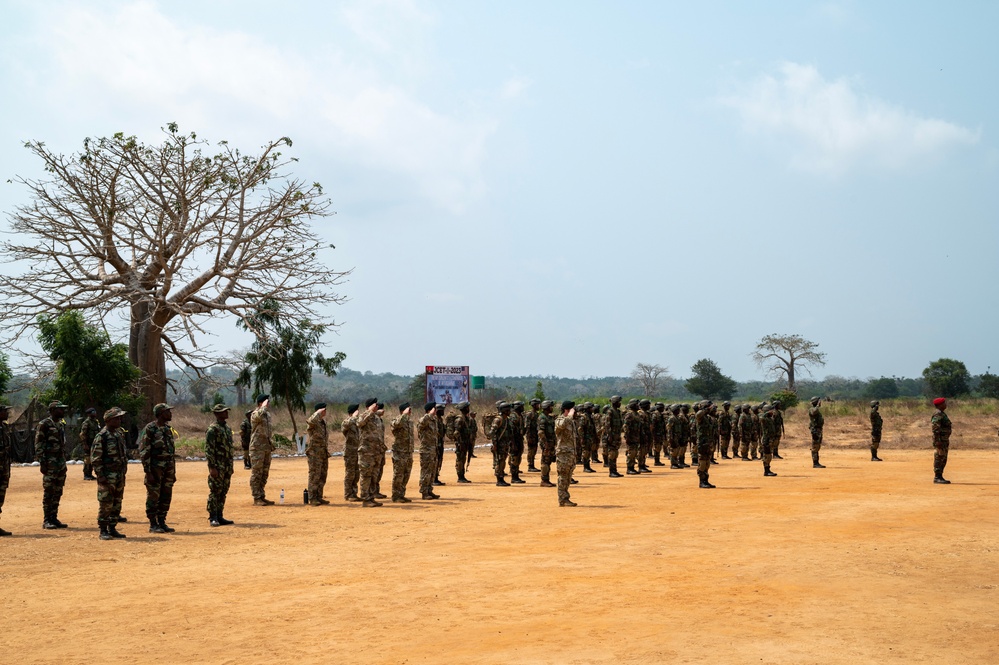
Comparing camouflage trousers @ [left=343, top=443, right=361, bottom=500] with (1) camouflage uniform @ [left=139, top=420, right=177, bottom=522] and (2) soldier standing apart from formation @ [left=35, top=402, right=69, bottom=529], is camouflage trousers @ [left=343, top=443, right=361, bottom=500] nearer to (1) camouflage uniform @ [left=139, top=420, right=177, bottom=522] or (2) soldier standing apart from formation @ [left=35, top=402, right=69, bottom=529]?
(1) camouflage uniform @ [left=139, top=420, right=177, bottom=522]

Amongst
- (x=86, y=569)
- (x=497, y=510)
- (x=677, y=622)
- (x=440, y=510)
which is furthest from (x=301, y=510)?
(x=677, y=622)

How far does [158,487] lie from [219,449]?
105cm

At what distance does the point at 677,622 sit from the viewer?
757 cm

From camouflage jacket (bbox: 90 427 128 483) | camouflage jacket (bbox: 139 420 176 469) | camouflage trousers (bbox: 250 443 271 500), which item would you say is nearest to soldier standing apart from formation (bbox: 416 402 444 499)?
camouflage trousers (bbox: 250 443 271 500)

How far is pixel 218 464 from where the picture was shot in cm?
1376

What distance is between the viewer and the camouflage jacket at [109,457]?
12422mm

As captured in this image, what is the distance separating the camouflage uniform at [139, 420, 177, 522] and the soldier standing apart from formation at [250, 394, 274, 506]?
112 inches

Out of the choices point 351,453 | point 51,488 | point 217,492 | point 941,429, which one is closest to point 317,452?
point 351,453

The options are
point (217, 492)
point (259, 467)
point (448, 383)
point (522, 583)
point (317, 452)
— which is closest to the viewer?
point (522, 583)

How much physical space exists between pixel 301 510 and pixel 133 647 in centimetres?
891

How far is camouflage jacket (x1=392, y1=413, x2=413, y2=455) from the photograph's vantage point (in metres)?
16.5

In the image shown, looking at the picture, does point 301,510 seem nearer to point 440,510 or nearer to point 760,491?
point 440,510

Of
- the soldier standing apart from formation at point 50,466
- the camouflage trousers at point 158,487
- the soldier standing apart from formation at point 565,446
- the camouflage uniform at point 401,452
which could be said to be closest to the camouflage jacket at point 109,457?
the camouflage trousers at point 158,487

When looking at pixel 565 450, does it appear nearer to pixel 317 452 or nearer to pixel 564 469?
pixel 564 469
